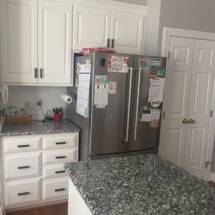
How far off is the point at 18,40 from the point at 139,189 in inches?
79.1

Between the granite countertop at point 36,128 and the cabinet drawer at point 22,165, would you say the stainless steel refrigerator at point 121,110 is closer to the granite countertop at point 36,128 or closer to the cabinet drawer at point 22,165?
the granite countertop at point 36,128

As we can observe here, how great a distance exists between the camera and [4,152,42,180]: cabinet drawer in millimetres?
2529

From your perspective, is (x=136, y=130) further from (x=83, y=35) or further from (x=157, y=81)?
(x=83, y=35)

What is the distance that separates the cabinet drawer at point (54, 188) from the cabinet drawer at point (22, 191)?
7cm

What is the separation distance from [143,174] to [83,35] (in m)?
1.85

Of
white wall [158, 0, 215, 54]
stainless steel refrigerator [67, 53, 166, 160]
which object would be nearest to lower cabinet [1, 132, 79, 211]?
stainless steel refrigerator [67, 53, 166, 160]

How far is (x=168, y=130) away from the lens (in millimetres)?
3289

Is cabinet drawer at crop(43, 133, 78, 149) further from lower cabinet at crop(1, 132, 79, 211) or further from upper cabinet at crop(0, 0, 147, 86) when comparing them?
upper cabinet at crop(0, 0, 147, 86)

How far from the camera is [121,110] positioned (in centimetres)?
256

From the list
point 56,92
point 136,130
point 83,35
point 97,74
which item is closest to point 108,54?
point 97,74

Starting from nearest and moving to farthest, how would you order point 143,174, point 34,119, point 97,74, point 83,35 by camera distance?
1. point 143,174
2. point 97,74
3. point 83,35
4. point 34,119

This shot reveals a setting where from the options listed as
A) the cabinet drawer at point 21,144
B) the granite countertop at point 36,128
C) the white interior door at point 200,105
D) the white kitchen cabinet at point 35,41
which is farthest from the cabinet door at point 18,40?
the white interior door at point 200,105

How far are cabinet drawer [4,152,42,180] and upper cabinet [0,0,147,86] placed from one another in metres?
0.77

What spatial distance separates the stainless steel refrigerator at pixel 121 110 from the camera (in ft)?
8.02
